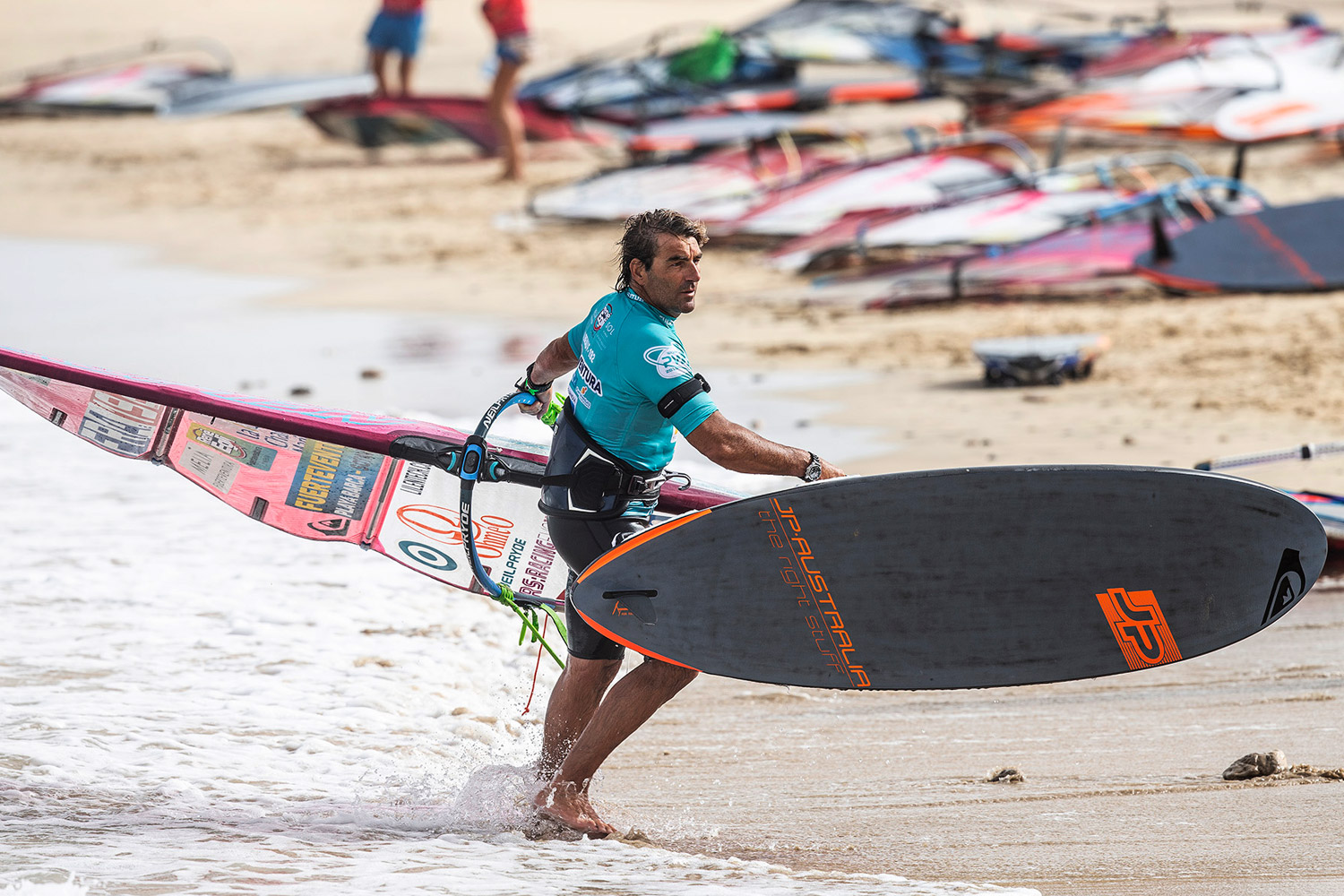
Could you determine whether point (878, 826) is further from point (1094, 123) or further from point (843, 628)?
point (1094, 123)

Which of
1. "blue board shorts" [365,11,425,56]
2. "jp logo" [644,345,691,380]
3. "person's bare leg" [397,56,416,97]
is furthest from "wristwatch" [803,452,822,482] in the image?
"person's bare leg" [397,56,416,97]

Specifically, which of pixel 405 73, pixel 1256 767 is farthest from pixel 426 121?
pixel 1256 767

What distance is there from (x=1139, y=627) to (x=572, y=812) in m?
1.43

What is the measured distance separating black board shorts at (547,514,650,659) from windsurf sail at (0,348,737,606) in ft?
2.33

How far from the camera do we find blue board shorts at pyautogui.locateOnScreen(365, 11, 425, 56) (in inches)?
666

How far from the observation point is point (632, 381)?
3305mm

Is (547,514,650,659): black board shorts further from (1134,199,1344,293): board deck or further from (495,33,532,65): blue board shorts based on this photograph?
(495,33,532,65): blue board shorts

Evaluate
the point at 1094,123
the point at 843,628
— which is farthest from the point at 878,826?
the point at 1094,123

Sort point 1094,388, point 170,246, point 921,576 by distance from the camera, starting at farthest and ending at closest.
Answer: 1. point 170,246
2. point 1094,388
3. point 921,576

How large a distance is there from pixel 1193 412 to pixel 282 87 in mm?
15594

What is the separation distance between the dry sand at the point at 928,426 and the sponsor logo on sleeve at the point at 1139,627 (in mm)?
353

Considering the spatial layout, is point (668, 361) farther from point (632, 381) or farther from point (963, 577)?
point (963, 577)

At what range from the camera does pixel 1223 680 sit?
450 cm

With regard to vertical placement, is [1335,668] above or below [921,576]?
below
